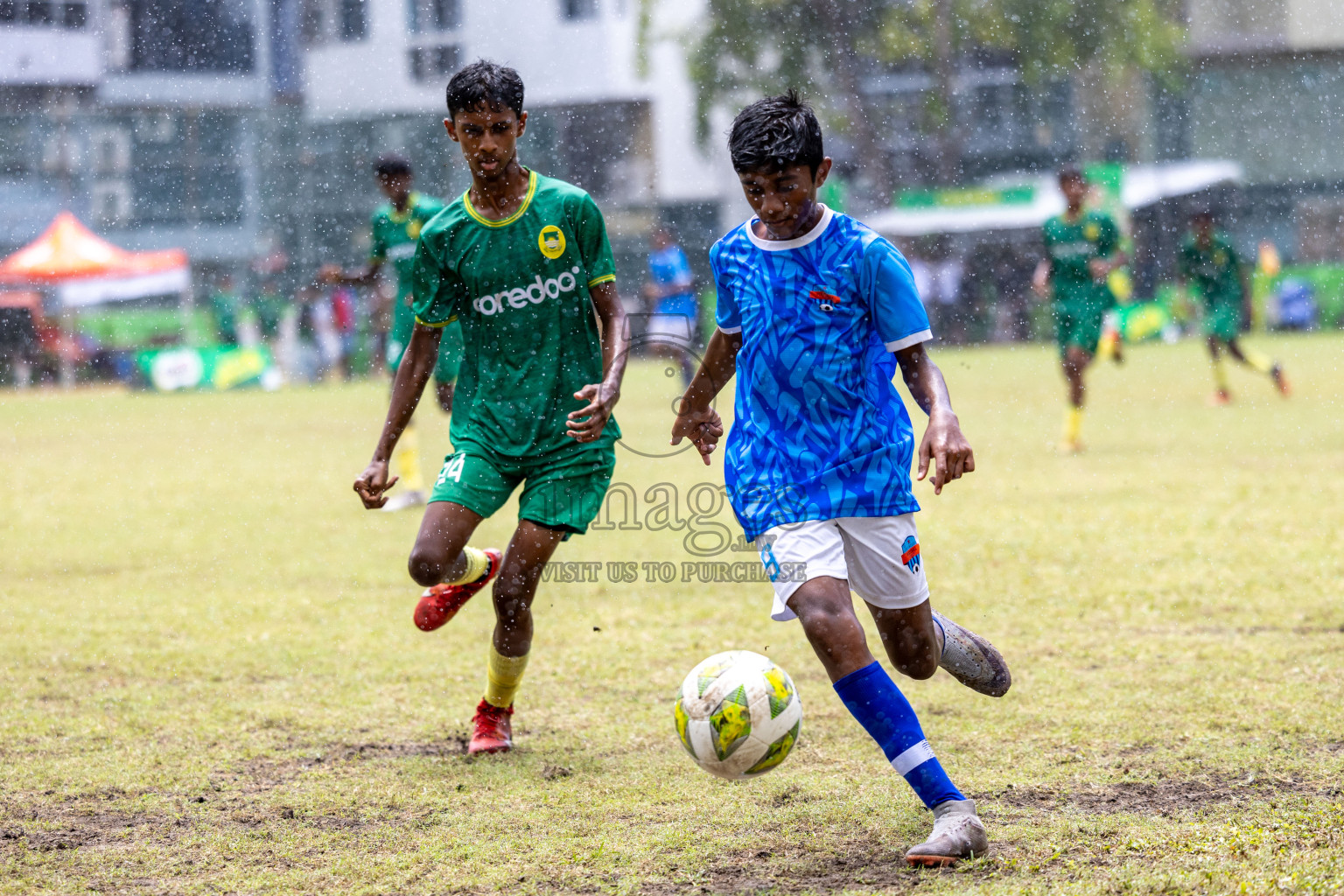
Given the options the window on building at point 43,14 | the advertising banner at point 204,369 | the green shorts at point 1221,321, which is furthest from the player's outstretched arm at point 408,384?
the window on building at point 43,14

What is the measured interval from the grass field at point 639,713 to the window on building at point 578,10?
26.6 metres

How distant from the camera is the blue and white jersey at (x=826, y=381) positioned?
138 inches

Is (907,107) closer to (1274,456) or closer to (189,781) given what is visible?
(1274,456)

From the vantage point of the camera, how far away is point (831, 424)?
11.6 feet

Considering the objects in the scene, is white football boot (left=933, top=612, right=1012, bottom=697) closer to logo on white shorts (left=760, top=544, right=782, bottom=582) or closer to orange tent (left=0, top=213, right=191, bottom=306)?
logo on white shorts (left=760, top=544, right=782, bottom=582)

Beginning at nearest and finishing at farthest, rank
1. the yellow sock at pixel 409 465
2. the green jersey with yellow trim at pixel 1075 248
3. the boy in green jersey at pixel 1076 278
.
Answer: the yellow sock at pixel 409 465
the boy in green jersey at pixel 1076 278
the green jersey with yellow trim at pixel 1075 248

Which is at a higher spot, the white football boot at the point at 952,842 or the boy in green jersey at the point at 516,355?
the boy in green jersey at the point at 516,355

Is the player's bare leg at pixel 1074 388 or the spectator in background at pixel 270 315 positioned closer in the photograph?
the player's bare leg at pixel 1074 388

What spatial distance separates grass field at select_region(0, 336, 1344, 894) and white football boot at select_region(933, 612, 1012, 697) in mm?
248

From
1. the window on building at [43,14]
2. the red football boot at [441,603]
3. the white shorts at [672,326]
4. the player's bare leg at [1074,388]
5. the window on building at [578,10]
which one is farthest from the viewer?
the window on building at [43,14]

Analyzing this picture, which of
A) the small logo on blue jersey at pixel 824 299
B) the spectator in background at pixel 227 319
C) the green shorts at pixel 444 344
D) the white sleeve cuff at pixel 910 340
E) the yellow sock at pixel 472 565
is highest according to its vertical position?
the small logo on blue jersey at pixel 824 299

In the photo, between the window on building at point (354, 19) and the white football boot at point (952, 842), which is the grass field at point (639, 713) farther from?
the window on building at point (354, 19)

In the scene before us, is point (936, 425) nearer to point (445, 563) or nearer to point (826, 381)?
point (826, 381)

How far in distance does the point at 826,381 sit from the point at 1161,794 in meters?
1.42
